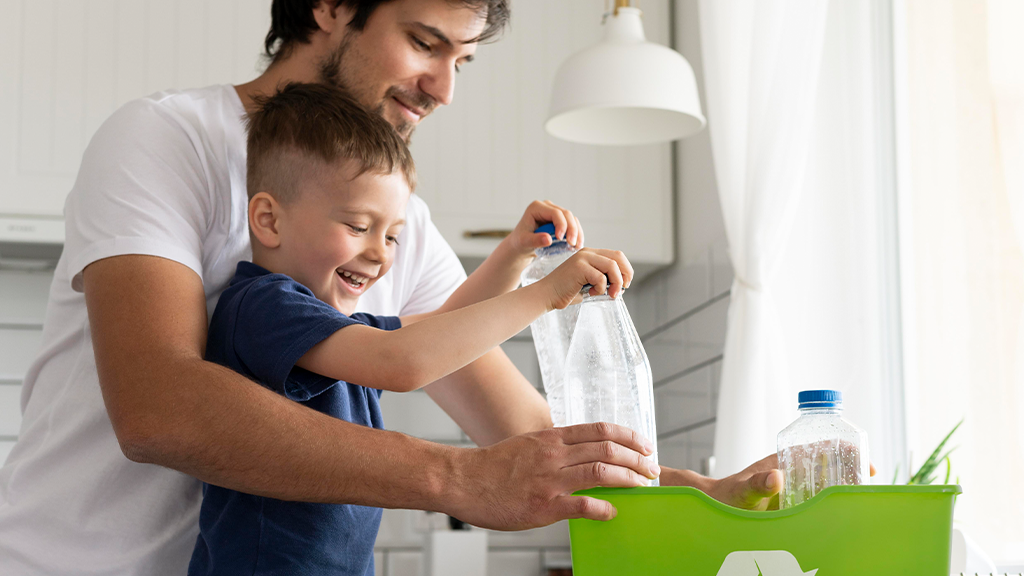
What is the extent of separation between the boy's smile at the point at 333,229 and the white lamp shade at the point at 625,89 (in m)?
0.79

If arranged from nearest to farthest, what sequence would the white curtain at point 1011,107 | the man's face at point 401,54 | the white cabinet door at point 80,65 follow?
the man's face at point 401,54 → the white curtain at point 1011,107 → the white cabinet door at point 80,65

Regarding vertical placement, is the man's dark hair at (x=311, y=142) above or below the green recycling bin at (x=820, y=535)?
→ above

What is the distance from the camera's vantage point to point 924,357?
5.44 ft

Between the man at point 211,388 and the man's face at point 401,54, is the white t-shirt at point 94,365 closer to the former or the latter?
the man at point 211,388

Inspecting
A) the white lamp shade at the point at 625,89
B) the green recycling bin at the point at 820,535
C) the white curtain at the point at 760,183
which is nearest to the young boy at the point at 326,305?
the green recycling bin at the point at 820,535

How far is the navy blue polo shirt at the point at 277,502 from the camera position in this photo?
82 cm

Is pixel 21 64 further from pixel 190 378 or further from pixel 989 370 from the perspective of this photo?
pixel 989 370

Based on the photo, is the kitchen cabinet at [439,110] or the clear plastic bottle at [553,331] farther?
the kitchen cabinet at [439,110]

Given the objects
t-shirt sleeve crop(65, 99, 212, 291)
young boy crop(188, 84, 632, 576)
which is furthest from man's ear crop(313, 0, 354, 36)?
t-shirt sleeve crop(65, 99, 212, 291)

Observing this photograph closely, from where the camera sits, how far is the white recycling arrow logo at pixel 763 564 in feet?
2.07

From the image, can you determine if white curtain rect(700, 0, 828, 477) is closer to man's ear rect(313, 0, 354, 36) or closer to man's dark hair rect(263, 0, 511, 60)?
man's dark hair rect(263, 0, 511, 60)

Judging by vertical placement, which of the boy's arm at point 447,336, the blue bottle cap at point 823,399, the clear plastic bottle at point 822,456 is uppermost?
the boy's arm at point 447,336

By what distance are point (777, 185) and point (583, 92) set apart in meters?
0.41

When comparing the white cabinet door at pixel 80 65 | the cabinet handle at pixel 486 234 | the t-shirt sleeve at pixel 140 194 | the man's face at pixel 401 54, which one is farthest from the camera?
the cabinet handle at pixel 486 234
